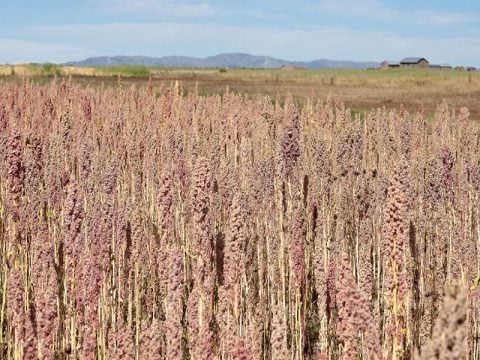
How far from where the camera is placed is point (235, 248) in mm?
3311

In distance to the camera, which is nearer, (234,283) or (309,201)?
(234,283)

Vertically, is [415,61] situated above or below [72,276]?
above

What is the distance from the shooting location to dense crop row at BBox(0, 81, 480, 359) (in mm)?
2809

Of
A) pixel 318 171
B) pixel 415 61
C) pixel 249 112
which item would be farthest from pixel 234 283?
pixel 415 61

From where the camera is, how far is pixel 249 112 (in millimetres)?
14102

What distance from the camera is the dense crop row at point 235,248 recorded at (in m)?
2.81

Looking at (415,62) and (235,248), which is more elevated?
(415,62)

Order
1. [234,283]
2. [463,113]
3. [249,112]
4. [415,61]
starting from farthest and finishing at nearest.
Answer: [415,61], [249,112], [463,113], [234,283]

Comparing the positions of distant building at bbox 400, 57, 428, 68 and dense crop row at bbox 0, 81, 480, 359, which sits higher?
distant building at bbox 400, 57, 428, 68

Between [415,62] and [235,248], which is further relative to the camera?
[415,62]

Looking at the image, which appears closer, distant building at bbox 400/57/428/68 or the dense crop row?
the dense crop row

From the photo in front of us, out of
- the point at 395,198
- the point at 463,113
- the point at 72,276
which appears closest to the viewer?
the point at 395,198

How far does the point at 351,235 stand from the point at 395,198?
5.59m

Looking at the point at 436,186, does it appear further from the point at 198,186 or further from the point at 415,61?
the point at 415,61
